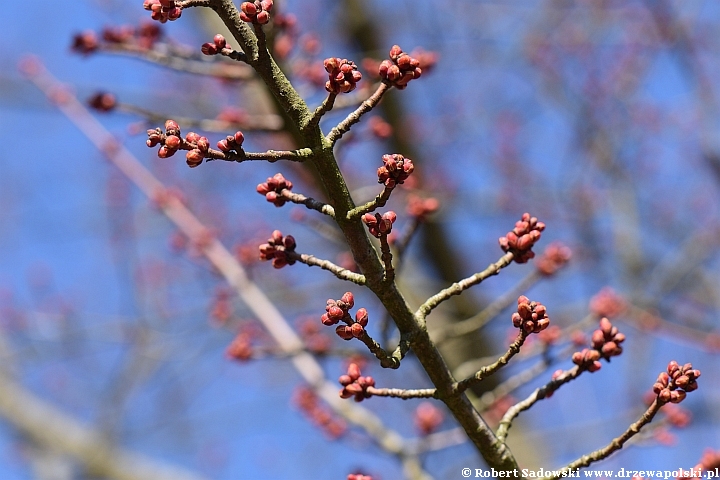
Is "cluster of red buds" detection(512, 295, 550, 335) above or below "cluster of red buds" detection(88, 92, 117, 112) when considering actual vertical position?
below

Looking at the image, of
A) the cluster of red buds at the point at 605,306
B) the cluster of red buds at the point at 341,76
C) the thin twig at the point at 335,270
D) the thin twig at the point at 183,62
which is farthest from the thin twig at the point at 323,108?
the thin twig at the point at 183,62

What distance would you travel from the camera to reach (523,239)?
6.32 feet

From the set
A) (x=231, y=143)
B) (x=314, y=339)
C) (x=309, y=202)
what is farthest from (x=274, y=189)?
(x=314, y=339)

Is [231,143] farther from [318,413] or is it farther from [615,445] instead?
[318,413]

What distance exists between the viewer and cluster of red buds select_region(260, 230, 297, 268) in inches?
72.0

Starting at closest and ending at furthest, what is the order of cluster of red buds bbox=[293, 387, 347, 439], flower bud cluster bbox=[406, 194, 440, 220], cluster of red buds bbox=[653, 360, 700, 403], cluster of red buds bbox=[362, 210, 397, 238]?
cluster of red buds bbox=[362, 210, 397, 238], cluster of red buds bbox=[653, 360, 700, 403], flower bud cluster bbox=[406, 194, 440, 220], cluster of red buds bbox=[293, 387, 347, 439]

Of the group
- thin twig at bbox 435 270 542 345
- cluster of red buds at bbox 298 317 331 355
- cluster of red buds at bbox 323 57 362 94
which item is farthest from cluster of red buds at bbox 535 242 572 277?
cluster of red buds at bbox 323 57 362 94

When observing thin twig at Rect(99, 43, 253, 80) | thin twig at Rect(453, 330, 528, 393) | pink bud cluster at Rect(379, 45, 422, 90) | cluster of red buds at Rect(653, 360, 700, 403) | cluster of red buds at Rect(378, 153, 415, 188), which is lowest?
cluster of red buds at Rect(653, 360, 700, 403)

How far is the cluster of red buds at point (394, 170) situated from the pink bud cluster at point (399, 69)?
0.68 ft

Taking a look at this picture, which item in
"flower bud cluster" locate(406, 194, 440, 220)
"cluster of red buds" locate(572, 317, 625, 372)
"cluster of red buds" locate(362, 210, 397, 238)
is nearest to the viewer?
"cluster of red buds" locate(362, 210, 397, 238)

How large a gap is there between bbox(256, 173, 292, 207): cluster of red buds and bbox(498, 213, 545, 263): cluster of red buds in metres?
0.65

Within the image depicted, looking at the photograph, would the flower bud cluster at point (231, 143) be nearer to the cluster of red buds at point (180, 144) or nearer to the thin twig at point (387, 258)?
the cluster of red buds at point (180, 144)

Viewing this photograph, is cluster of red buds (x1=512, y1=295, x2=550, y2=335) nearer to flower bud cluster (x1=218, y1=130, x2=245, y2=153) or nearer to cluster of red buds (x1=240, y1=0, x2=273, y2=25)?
flower bud cluster (x1=218, y1=130, x2=245, y2=153)

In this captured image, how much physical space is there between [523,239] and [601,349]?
1.33ft
